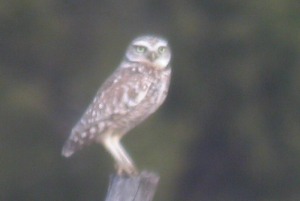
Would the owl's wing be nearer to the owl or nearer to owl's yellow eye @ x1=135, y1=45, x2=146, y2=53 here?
the owl

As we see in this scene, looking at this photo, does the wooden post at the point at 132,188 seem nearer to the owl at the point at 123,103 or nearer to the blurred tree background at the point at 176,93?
the owl at the point at 123,103

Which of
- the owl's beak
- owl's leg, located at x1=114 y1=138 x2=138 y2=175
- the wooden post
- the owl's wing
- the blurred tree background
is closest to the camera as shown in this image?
the wooden post

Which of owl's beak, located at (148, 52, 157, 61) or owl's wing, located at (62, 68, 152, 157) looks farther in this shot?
owl's beak, located at (148, 52, 157, 61)

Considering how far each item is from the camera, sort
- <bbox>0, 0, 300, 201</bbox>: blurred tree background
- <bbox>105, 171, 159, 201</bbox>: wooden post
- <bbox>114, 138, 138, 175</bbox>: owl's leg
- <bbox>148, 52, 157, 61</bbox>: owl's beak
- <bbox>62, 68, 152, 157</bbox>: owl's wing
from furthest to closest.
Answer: <bbox>0, 0, 300, 201</bbox>: blurred tree background → <bbox>148, 52, 157, 61</bbox>: owl's beak → <bbox>62, 68, 152, 157</bbox>: owl's wing → <bbox>114, 138, 138, 175</bbox>: owl's leg → <bbox>105, 171, 159, 201</bbox>: wooden post

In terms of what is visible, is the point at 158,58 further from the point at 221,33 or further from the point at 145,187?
the point at 221,33

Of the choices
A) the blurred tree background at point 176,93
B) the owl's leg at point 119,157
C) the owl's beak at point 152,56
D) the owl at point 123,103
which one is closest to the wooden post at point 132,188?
the owl's leg at point 119,157

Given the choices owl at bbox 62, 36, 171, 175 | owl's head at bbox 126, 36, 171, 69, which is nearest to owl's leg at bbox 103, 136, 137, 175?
owl at bbox 62, 36, 171, 175
